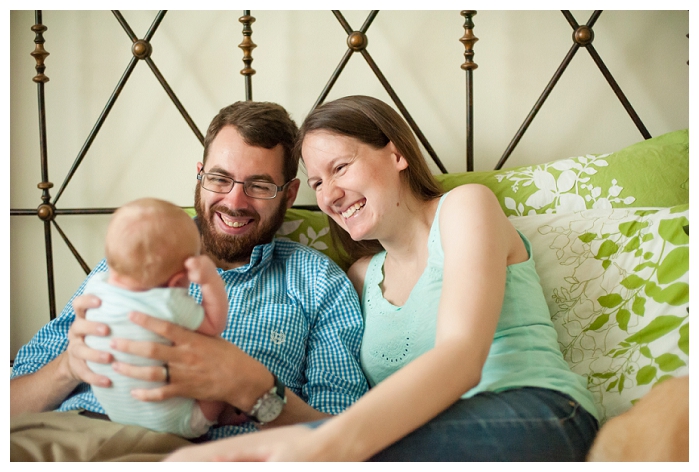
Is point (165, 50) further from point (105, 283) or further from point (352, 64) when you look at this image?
point (105, 283)

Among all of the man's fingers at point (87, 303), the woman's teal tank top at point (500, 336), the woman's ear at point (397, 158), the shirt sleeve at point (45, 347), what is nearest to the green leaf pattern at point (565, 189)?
the woman's teal tank top at point (500, 336)

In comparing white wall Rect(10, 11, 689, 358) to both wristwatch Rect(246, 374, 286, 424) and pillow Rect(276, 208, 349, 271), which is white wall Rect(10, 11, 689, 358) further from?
wristwatch Rect(246, 374, 286, 424)

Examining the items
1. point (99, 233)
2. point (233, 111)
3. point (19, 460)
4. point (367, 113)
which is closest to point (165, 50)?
point (233, 111)

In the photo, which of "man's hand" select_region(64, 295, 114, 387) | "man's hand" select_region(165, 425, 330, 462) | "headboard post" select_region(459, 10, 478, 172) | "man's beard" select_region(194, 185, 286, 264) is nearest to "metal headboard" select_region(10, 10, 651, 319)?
"headboard post" select_region(459, 10, 478, 172)

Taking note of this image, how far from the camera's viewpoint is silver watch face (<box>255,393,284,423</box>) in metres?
1.01

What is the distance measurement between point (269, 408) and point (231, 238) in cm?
51

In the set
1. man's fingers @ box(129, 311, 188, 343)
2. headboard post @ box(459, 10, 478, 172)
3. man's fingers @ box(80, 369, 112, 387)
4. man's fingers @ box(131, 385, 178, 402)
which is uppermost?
headboard post @ box(459, 10, 478, 172)

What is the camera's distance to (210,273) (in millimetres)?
876

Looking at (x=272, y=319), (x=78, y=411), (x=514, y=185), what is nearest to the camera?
(x=78, y=411)

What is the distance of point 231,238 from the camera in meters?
1.40

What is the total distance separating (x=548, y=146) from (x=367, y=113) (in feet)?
2.42

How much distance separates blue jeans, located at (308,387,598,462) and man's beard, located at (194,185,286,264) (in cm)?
69

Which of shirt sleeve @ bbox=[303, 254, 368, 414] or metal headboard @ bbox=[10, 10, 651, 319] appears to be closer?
shirt sleeve @ bbox=[303, 254, 368, 414]

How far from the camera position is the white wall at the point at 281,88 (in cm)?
172
